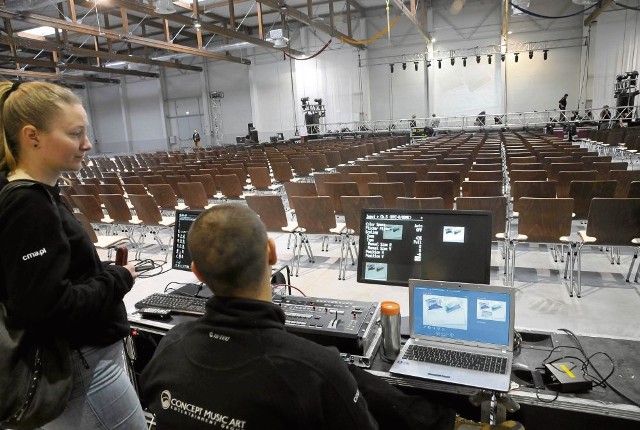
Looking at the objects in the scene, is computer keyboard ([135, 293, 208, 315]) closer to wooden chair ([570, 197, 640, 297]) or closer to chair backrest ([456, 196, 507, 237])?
chair backrest ([456, 196, 507, 237])

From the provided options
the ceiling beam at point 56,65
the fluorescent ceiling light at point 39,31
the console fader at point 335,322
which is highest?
the fluorescent ceiling light at point 39,31

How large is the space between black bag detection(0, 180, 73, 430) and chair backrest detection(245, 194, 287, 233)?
3433mm

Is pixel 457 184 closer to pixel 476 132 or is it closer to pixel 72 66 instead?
pixel 476 132

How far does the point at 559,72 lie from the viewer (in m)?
18.0

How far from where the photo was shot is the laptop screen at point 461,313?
163cm

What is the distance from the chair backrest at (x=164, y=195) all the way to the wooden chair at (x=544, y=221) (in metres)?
4.18

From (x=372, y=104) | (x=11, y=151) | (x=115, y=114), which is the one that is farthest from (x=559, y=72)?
(x=115, y=114)

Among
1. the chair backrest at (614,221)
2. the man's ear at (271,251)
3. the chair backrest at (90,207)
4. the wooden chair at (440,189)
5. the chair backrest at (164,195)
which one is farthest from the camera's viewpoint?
the chair backrest at (164,195)

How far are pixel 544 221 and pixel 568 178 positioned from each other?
172cm

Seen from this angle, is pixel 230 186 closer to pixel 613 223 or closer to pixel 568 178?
pixel 568 178

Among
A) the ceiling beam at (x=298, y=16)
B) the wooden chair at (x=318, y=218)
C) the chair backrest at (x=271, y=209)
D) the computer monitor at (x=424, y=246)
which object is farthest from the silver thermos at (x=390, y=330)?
the ceiling beam at (x=298, y=16)

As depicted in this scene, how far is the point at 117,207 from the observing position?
5.45 metres

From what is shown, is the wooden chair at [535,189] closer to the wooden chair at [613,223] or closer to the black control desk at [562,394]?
the wooden chair at [613,223]

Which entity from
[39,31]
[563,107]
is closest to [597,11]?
[563,107]
